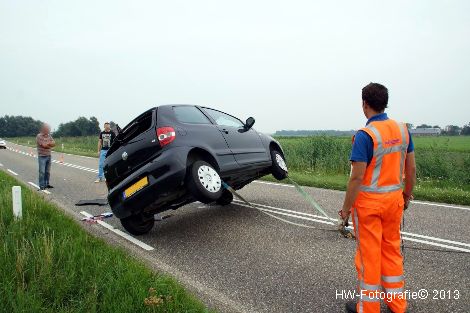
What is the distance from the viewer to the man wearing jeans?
10711 mm

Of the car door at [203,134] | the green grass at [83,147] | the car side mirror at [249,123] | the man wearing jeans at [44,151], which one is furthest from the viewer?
the green grass at [83,147]

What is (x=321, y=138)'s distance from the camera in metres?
16.1

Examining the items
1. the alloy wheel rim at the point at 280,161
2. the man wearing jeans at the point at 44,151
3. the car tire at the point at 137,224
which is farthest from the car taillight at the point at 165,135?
the man wearing jeans at the point at 44,151

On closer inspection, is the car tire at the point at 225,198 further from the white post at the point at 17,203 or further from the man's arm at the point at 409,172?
the man's arm at the point at 409,172

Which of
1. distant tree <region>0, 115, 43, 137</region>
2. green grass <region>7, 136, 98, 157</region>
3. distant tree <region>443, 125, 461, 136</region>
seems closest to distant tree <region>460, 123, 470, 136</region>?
distant tree <region>443, 125, 461, 136</region>

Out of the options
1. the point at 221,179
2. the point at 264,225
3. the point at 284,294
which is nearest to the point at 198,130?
the point at 221,179

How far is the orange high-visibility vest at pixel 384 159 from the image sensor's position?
2791mm

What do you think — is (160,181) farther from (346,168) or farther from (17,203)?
(346,168)

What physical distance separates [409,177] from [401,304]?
1026 millimetres

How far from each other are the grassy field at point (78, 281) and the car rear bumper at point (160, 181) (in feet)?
2.32

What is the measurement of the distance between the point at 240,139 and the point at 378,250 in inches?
142

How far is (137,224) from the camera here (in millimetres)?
5680

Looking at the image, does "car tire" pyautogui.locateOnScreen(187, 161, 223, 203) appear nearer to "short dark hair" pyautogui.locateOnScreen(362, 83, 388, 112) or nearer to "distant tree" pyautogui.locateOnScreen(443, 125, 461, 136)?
"short dark hair" pyautogui.locateOnScreen(362, 83, 388, 112)

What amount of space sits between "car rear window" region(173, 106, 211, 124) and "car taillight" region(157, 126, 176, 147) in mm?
331
